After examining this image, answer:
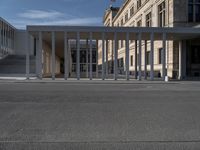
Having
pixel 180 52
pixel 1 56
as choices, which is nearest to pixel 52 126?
pixel 180 52

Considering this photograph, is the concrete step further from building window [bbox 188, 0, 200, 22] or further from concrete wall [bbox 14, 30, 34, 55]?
concrete wall [bbox 14, 30, 34, 55]

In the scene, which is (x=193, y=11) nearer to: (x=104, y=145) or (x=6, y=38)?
(x=6, y=38)

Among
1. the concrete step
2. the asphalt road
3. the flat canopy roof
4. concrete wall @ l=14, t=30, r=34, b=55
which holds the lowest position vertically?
the concrete step

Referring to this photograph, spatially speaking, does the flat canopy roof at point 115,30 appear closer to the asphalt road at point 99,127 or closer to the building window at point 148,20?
the building window at point 148,20

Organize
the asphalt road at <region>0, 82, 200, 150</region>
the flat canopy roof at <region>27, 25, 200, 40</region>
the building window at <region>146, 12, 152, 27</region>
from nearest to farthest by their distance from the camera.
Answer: the asphalt road at <region>0, 82, 200, 150</region>
the flat canopy roof at <region>27, 25, 200, 40</region>
the building window at <region>146, 12, 152, 27</region>

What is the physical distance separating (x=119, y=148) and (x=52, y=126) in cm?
261

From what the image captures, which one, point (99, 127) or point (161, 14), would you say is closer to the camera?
point (99, 127)

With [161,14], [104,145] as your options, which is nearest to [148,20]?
[161,14]

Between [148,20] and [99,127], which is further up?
[148,20]

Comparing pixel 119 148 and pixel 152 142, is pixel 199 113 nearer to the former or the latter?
pixel 152 142

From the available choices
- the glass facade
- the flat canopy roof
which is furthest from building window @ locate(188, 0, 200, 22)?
the glass facade

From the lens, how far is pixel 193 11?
40250 millimetres

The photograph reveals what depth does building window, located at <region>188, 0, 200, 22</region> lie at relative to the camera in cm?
4022

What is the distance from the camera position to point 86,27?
33281 millimetres
